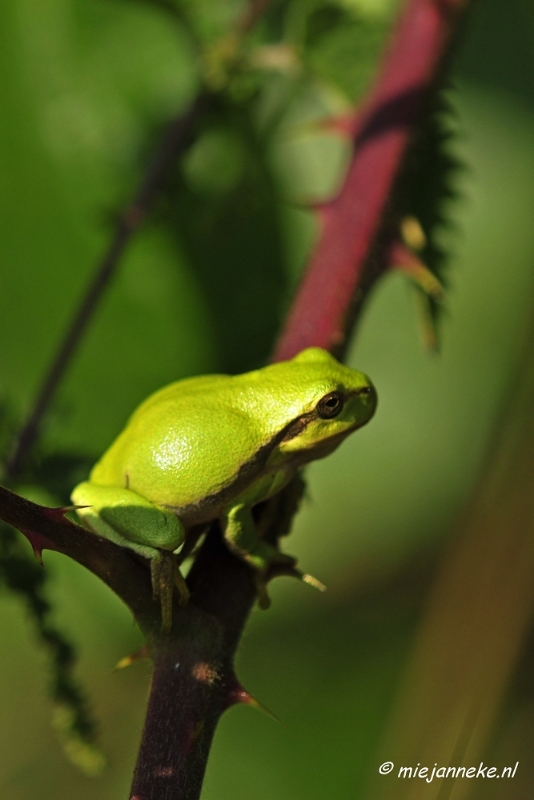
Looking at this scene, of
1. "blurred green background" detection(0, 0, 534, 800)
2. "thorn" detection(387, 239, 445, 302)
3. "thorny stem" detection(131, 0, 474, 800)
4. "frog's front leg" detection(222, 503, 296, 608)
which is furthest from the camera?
"blurred green background" detection(0, 0, 534, 800)

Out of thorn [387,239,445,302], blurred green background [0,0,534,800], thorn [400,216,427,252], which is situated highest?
thorn [400,216,427,252]

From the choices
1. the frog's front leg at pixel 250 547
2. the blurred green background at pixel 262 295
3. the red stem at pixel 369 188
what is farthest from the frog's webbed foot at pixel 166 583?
the blurred green background at pixel 262 295

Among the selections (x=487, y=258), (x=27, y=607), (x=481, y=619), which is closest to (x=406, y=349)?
(x=487, y=258)

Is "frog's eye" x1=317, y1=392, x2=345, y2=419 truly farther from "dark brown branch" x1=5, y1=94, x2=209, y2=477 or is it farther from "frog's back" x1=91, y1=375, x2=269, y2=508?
"dark brown branch" x1=5, y1=94, x2=209, y2=477

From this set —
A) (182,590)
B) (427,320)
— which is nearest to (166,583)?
(182,590)

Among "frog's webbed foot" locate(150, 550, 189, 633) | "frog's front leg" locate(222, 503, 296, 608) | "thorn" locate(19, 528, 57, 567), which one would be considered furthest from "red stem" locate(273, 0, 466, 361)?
"thorn" locate(19, 528, 57, 567)

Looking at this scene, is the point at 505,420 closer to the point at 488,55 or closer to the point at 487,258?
the point at 487,258

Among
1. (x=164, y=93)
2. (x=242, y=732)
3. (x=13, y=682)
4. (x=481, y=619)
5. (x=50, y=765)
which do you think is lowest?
(x=50, y=765)
